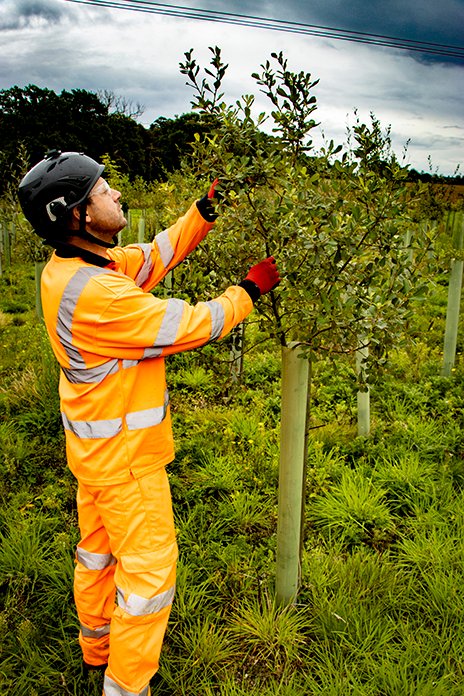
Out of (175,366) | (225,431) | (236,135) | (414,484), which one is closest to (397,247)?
(236,135)

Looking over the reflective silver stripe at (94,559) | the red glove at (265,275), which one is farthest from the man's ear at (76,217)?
the reflective silver stripe at (94,559)

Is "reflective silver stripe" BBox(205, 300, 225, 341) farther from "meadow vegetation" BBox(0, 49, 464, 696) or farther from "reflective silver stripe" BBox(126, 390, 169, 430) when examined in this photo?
"reflective silver stripe" BBox(126, 390, 169, 430)

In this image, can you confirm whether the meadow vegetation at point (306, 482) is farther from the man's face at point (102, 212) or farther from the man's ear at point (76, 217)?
the man's ear at point (76, 217)

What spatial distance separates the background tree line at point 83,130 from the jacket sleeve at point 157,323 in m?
33.7

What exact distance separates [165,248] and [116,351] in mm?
767

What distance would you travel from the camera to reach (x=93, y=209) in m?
2.28

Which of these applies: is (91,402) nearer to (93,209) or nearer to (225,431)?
(93,209)

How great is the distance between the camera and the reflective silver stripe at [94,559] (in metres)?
2.55

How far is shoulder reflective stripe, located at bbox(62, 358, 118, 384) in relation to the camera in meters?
2.18

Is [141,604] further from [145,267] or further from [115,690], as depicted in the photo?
[145,267]

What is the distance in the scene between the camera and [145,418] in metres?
2.22

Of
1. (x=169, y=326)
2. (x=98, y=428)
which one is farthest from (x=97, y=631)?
(x=169, y=326)

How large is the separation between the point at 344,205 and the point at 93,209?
106 centimetres

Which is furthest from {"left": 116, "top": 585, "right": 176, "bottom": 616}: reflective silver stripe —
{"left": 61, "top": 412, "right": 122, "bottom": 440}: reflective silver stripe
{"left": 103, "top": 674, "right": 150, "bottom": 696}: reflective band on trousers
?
{"left": 61, "top": 412, "right": 122, "bottom": 440}: reflective silver stripe
